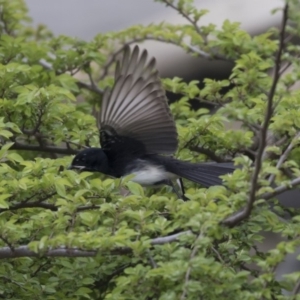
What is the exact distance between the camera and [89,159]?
4.89 m

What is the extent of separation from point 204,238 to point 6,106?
1860 mm

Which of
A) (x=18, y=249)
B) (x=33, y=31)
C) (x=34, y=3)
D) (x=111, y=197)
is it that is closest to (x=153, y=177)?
(x=111, y=197)

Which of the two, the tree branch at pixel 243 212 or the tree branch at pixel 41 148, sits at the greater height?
the tree branch at pixel 243 212

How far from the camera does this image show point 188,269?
3137 millimetres

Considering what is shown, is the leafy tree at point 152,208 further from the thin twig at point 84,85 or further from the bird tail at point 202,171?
the thin twig at point 84,85

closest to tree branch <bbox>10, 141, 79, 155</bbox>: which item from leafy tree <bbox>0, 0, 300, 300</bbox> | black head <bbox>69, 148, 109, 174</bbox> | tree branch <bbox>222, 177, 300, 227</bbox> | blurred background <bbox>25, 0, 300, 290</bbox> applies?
leafy tree <bbox>0, 0, 300, 300</bbox>

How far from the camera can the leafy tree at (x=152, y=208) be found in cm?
322

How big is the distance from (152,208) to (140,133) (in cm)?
116

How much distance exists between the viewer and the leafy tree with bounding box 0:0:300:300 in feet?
10.6

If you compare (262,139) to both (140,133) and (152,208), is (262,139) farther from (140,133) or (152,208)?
(140,133)

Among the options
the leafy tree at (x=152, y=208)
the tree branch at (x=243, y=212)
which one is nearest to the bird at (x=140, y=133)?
the leafy tree at (x=152, y=208)

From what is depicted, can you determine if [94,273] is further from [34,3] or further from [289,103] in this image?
[34,3]

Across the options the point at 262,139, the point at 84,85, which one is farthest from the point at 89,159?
the point at 262,139

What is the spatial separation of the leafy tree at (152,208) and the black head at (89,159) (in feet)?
0.24
